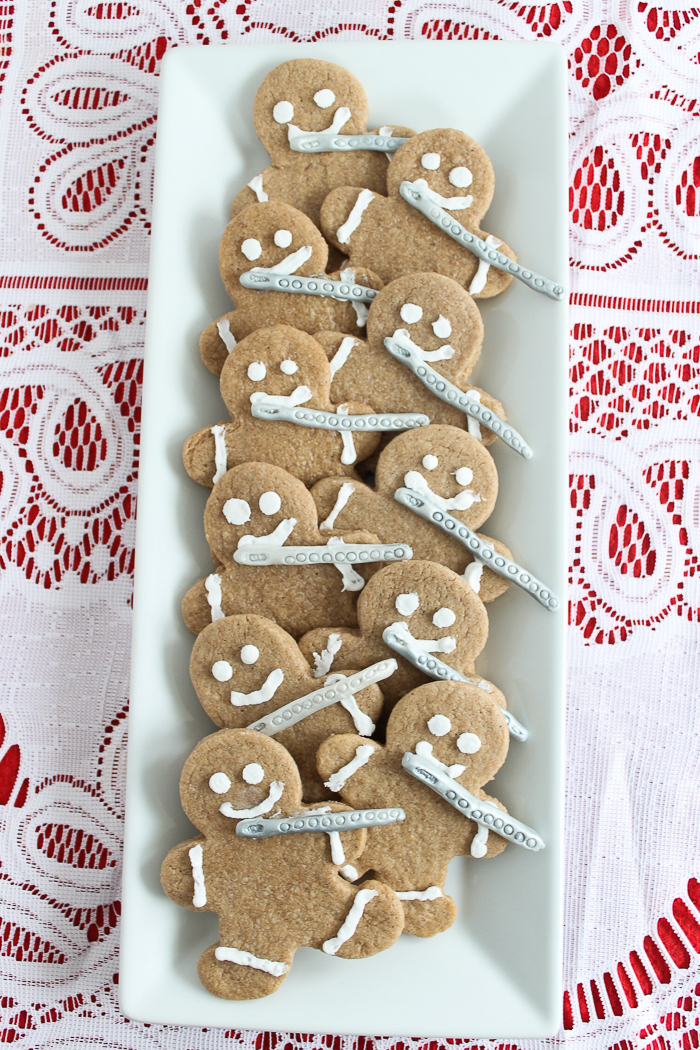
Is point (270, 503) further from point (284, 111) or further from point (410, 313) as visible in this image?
point (284, 111)

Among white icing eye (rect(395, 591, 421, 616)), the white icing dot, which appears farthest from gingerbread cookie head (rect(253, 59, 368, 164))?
white icing eye (rect(395, 591, 421, 616))

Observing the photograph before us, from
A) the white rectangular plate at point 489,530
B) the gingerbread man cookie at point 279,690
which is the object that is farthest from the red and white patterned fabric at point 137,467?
the gingerbread man cookie at point 279,690

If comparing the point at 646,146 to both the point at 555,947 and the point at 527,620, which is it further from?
the point at 555,947

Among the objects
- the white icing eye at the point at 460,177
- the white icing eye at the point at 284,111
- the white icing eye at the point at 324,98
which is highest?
the white icing eye at the point at 324,98

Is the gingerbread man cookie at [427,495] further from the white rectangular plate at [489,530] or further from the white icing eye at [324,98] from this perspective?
the white icing eye at [324,98]

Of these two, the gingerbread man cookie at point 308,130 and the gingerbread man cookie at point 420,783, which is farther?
the gingerbread man cookie at point 308,130

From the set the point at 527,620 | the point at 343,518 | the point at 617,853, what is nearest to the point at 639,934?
the point at 617,853

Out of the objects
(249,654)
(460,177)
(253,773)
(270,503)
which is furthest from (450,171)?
(253,773)
